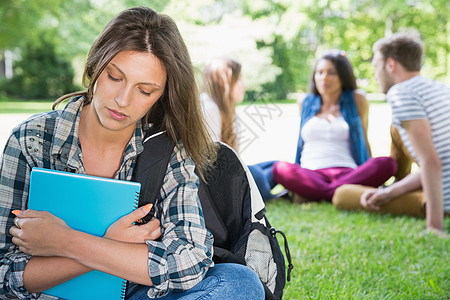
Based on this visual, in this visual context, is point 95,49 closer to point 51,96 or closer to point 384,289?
point 384,289

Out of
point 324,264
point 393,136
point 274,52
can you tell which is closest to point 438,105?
point 393,136

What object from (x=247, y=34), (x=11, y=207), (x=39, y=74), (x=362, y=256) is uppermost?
(x=247, y=34)

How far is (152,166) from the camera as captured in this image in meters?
1.72

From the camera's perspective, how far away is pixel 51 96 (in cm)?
2383

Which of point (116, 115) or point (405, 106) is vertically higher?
point (116, 115)

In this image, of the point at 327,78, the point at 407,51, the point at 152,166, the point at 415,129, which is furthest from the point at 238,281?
the point at 327,78

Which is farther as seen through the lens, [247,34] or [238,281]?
[247,34]

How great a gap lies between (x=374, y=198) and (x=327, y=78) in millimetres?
1618

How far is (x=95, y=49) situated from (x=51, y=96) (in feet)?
77.3

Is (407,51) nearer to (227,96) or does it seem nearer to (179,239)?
(227,96)

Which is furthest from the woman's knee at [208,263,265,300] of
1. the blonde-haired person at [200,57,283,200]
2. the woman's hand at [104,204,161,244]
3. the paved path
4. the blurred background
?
the blurred background

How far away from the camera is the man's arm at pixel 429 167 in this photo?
150 inches

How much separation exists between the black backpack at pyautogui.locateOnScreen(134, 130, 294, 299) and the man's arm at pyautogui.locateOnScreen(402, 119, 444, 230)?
7.63 feet

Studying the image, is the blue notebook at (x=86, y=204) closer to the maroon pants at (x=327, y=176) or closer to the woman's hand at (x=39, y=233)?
the woman's hand at (x=39, y=233)
